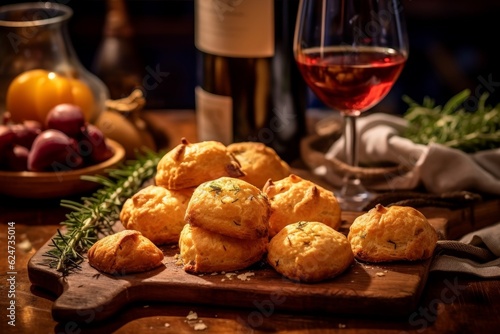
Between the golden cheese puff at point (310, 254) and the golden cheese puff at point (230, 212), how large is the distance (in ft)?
0.15

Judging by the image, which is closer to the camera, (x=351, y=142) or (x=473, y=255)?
(x=473, y=255)

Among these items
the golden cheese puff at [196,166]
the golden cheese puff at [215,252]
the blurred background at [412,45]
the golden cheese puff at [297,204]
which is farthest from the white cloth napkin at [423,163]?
the blurred background at [412,45]

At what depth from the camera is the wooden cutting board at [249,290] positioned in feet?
4.09

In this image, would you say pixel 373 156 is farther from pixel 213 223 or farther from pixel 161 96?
pixel 161 96

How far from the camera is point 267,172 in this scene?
1.60m

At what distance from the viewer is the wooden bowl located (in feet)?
5.91

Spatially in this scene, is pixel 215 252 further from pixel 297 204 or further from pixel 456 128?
pixel 456 128

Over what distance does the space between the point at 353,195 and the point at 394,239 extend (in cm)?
51

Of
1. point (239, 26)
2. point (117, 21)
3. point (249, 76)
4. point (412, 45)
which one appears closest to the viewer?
point (239, 26)

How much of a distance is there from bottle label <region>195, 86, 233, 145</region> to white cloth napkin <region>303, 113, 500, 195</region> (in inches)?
8.9

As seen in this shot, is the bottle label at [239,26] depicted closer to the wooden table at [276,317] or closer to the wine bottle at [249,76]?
the wine bottle at [249,76]

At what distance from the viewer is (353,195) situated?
74.0 inches

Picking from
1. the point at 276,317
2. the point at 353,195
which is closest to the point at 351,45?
the point at 353,195

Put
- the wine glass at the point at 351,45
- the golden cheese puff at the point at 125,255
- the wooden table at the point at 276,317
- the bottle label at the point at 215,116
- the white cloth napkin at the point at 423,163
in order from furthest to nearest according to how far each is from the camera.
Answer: the bottle label at the point at 215,116 → the white cloth napkin at the point at 423,163 → the wine glass at the point at 351,45 → the golden cheese puff at the point at 125,255 → the wooden table at the point at 276,317
